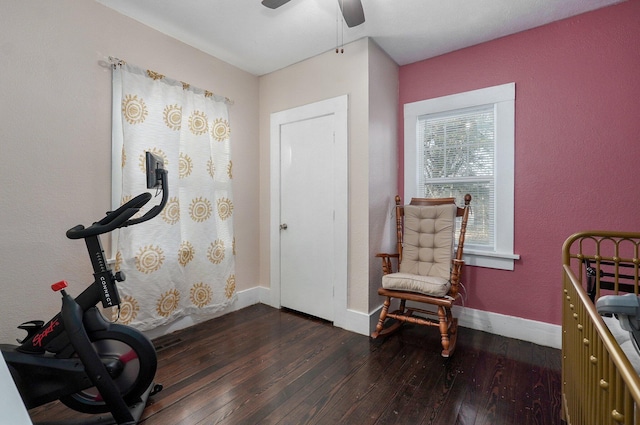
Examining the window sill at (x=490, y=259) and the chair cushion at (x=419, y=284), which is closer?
the chair cushion at (x=419, y=284)

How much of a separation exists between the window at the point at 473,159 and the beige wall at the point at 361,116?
0.83 ft

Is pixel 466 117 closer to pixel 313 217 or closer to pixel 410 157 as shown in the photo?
pixel 410 157

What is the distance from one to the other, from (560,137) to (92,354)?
10.9 feet

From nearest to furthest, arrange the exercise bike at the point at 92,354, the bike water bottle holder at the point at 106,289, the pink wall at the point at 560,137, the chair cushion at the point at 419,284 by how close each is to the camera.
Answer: the exercise bike at the point at 92,354 → the bike water bottle holder at the point at 106,289 → the pink wall at the point at 560,137 → the chair cushion at the point at 419,284

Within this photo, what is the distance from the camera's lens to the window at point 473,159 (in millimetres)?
2531

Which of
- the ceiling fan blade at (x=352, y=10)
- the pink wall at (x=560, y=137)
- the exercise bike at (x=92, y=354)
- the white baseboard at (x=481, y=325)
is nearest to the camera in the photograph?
the exercise bike at (x=92, y=354)

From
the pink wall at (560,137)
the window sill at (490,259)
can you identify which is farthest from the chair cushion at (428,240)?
the pink wall at (560,137)

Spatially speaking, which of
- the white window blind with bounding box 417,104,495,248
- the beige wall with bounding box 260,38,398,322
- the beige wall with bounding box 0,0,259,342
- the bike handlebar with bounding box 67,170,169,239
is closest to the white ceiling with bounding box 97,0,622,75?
the beige wall with bounding box 260,38,398,322

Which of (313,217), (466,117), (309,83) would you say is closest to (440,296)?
(313,217)

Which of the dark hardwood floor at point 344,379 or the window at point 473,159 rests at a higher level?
the window at point 473,159

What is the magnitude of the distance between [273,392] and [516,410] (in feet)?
4.42

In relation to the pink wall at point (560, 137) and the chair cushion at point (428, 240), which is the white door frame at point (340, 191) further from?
the pink wall at point (560, 137)

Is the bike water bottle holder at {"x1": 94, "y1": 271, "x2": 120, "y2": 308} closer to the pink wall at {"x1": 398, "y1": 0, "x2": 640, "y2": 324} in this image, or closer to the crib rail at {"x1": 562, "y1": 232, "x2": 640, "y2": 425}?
the crib rail at {"x1": 562, "y1": 232, "x2": 640, "y2": 425}

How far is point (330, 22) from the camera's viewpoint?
2.35m
